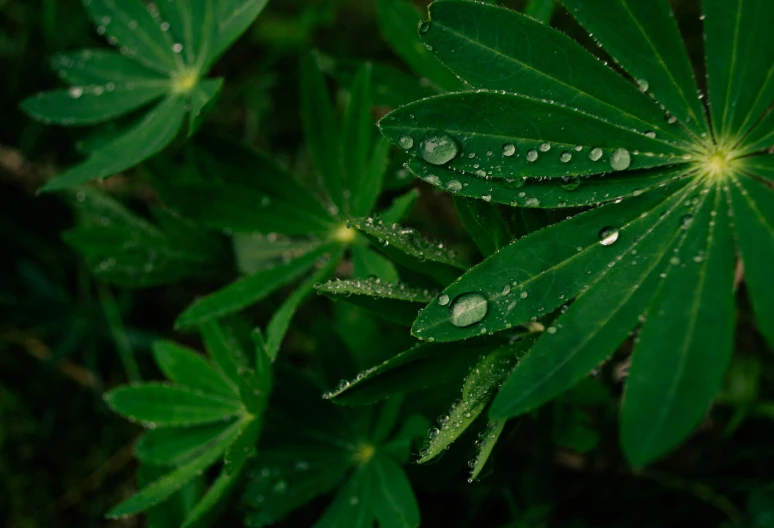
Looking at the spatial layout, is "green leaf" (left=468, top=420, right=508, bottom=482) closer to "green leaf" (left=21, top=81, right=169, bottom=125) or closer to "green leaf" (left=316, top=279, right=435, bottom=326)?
"green leaf" (left=316, top=279, right=435, bottom=326)

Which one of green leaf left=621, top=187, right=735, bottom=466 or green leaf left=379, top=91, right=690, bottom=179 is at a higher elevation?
green leaf left=379, top=91, right=690, bottom=179

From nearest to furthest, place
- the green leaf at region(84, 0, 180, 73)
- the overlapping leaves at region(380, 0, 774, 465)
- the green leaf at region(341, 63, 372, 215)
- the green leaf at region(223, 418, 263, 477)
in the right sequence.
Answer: the overlapping leaves at region(380, 0, 774, 465)
the green leaf at region(223, 418, 263, 477)
the green leaf at region(341, 63, 372, 215)
the green leaf at region(84, 0, 180, 73)

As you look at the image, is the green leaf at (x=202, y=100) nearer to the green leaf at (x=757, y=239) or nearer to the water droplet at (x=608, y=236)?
the water droplet at (x=608, y=236)

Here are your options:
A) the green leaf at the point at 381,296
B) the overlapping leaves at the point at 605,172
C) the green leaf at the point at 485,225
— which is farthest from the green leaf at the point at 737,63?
the green leaf at the point at 381,296

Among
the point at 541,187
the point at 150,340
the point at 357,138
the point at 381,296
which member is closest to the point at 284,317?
the point at 381,296

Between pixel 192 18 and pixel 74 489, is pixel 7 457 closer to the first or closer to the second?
pixel 74 489

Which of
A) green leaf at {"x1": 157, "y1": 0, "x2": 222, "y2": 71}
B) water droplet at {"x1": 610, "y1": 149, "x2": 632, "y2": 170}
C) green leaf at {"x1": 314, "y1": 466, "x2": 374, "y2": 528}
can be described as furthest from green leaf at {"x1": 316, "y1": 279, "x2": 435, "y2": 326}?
green leaf at {"x1": 157, "y1": 0, "x2": 222, "y2": 71}
